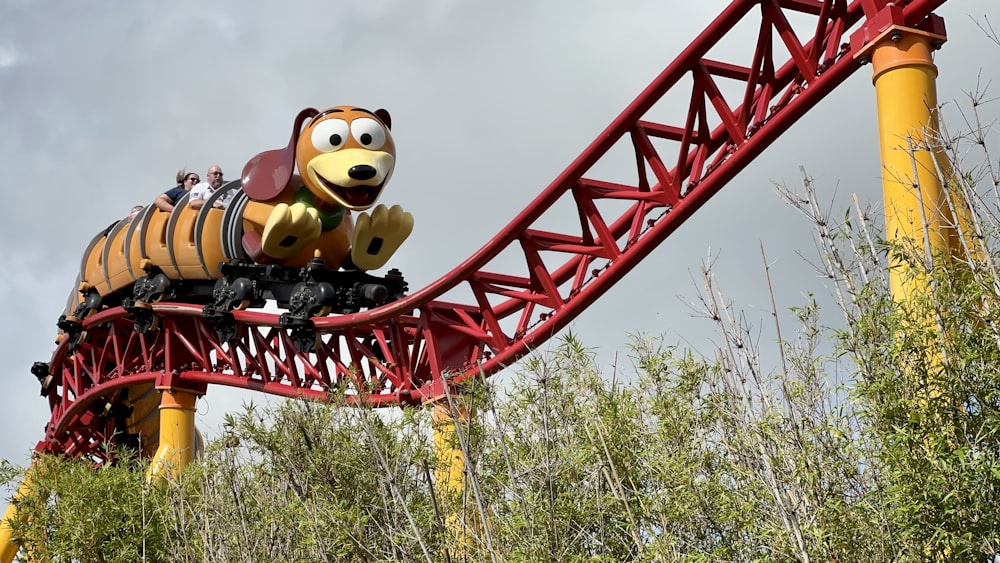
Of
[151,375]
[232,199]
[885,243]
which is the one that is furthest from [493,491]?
[151,375]

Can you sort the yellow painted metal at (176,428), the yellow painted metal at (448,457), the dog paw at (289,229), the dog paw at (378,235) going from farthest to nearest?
the yellow painted metal at (176,428) → the dog paw at (378,235) → the dog paw at (289,229) → the yellow painted metal at (448,457)

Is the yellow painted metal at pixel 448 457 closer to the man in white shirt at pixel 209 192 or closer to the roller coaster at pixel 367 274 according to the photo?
the roller coaster at pixel 367 274

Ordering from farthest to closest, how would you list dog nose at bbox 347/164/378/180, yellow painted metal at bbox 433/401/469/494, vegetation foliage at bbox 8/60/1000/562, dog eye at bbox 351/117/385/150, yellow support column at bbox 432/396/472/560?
1. dog eye at bbox 351/117/385/150
2. dog nose at bbox 347/164/378/180
3. yellow painted metal at bbox 433/401/469/494
4. yellow support column at bbox 432/396/472/560
5. vegetation foliage at bbox 8/60/1000/562

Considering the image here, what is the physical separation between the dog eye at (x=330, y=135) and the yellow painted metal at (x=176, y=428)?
9.60 feet

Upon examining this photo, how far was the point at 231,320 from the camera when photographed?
1055cm

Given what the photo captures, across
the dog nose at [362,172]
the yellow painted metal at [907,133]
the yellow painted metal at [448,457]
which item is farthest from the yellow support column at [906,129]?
the dog nose at [362,172]

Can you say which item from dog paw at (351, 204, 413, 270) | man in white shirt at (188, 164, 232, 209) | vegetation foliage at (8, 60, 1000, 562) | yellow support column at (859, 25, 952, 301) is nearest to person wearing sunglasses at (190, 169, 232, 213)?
man in white shirt at (188, 164, 232, 209)

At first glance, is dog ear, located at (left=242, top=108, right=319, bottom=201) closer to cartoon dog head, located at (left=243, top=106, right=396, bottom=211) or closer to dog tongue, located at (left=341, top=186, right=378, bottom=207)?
cartoon dog head, located at (left=243, top=106, right=396, bottom=211)

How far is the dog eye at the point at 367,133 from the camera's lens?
32.4ft

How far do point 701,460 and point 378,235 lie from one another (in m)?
5.41

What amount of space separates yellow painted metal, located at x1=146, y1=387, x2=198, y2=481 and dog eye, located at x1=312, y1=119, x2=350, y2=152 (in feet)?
9.60

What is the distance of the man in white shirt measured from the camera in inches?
435

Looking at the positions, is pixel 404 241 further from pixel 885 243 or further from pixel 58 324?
pixel 885 243

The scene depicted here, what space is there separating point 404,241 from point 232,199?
1603 mm
